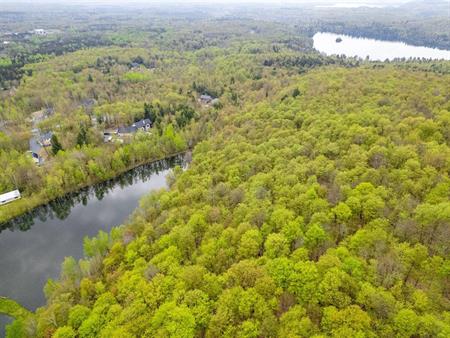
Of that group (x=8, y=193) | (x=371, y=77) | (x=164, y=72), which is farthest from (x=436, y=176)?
(x=164, y=72)

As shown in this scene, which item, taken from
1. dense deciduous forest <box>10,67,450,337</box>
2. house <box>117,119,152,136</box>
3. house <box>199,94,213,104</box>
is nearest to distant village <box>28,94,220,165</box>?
house <box>117,119,152,136</box>

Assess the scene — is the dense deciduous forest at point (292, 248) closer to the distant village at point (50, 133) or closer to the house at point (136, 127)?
the distant village at point (50, 133)

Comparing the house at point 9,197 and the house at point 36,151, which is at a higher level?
the house at point 36,151

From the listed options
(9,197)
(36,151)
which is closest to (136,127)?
(36,151)

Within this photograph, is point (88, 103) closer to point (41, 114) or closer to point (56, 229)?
point (41, 114)

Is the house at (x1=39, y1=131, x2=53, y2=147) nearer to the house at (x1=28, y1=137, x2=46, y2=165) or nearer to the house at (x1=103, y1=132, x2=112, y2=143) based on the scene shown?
the house at (x1=28, y1=137, x2=46, y2=165)

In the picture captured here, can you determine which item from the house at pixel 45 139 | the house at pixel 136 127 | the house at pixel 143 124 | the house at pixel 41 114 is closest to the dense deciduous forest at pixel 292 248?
the house at pixel 136 127

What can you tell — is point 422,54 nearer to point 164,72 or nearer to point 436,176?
point 164,72

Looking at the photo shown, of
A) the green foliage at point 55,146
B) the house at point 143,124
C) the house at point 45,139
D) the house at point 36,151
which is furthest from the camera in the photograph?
the house at point 143,124
